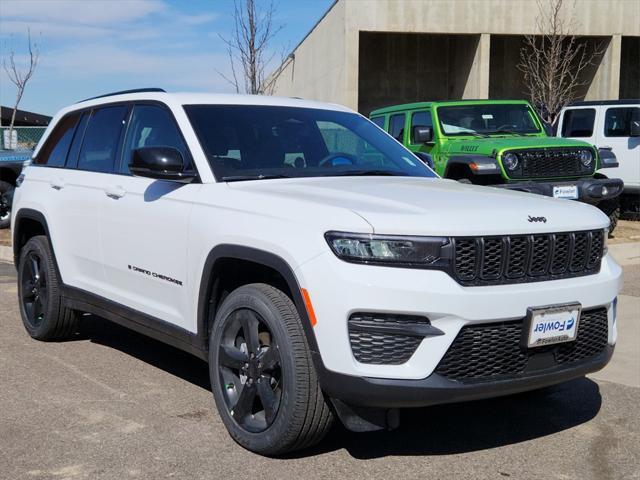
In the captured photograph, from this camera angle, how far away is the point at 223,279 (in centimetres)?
438

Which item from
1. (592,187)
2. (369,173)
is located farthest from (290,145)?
(592,187)

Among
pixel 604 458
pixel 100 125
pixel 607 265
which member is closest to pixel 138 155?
pixel 100 125

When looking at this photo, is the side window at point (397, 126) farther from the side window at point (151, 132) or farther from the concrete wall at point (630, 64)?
the concrete wall at point (630, 64)

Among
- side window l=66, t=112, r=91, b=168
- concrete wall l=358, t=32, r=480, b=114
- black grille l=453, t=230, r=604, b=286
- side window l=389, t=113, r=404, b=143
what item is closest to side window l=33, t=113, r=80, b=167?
side window l=66, t=112, r=91, b=168

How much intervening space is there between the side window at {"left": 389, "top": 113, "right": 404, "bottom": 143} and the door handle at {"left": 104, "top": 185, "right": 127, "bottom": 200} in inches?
308

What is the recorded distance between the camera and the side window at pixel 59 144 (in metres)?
6.25

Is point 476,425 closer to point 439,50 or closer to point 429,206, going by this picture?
point 429,206

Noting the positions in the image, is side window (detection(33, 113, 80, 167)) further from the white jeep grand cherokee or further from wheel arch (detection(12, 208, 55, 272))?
the white jeep grand cherokee

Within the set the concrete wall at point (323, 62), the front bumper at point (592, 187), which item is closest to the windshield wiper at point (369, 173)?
the front bumper at point (592, 187)

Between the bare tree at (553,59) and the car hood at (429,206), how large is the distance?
55.7ft

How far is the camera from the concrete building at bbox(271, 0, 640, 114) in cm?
2855

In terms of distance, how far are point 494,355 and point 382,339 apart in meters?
0.52

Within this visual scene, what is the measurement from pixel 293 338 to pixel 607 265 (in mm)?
1683

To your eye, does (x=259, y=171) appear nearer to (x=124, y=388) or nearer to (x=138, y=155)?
(x=138, y=155)
